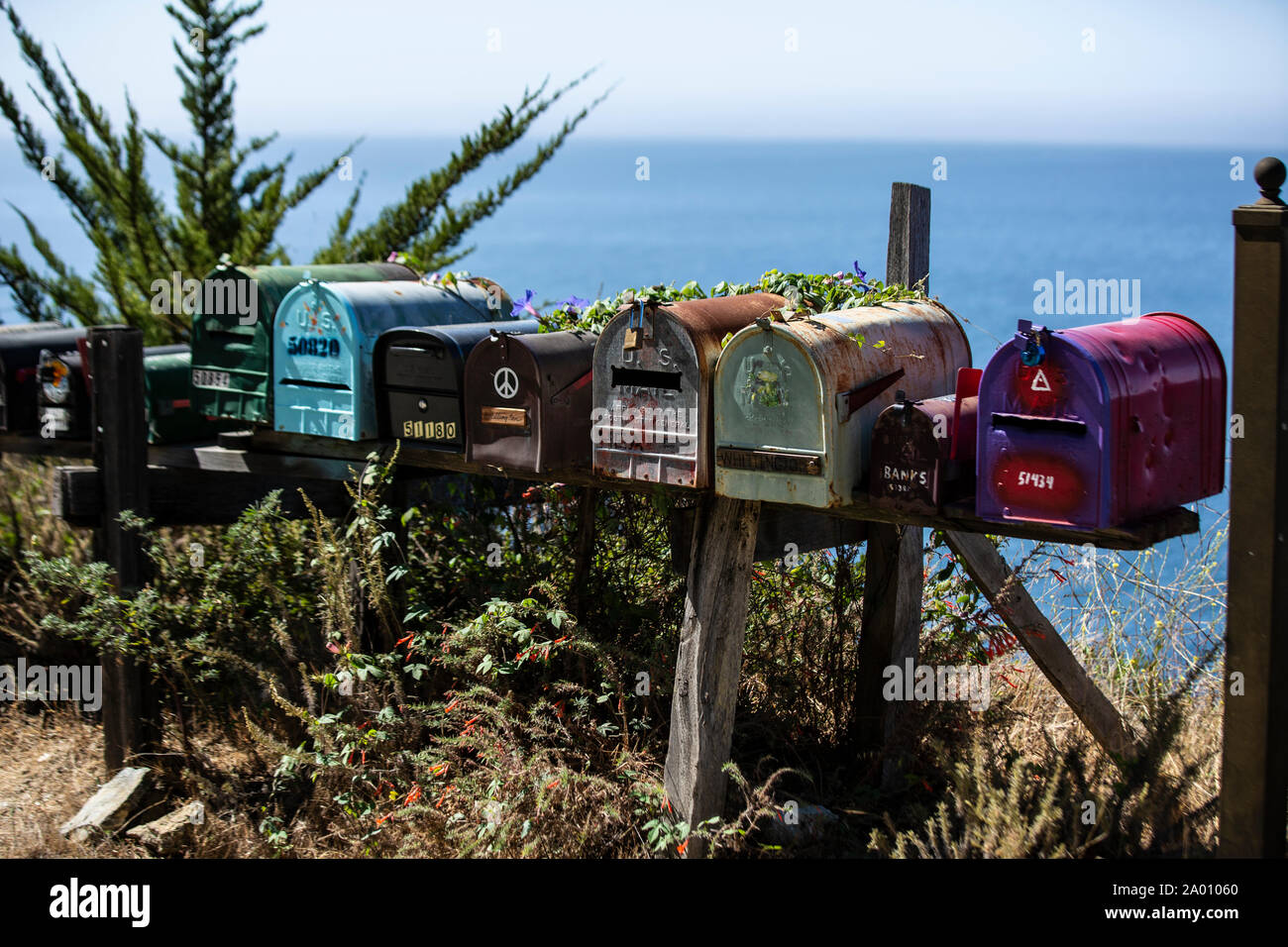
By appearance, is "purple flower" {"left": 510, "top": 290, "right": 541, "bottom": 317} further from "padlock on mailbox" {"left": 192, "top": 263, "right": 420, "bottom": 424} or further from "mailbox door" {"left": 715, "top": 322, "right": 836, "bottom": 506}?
"mailbox door" {"left": 715, "top": 322, "right": 836, "bottom": 506}

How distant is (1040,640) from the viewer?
131 inches

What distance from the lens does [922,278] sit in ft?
11.9

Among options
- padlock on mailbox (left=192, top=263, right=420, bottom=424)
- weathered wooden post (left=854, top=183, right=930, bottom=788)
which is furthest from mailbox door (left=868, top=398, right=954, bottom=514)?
padlock on mailbox (left=192, top=263, right=420, bottom=424)

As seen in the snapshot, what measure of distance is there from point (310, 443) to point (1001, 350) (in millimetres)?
2237

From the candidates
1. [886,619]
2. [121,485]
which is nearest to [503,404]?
[886,619]

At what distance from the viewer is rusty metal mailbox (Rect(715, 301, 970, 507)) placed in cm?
269

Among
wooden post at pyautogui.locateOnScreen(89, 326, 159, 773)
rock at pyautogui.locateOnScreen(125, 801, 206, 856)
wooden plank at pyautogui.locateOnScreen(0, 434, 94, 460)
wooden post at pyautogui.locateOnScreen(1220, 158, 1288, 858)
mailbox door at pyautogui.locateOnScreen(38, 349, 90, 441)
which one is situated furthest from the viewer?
wooden plank at pyautogui.locateOnScreen(0, 434, 94, 460)

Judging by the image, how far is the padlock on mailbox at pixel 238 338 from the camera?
3.80m

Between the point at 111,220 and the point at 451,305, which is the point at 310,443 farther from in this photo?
the point at 111,220

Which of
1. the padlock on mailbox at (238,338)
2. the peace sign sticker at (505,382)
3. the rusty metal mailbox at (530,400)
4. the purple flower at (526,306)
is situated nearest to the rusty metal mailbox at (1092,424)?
the rusty metal mailbox at (530,400)

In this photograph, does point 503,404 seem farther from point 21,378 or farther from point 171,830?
point 21,378

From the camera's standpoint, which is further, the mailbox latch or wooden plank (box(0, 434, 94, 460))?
wooden plank (box(0, 434, 94, 460))

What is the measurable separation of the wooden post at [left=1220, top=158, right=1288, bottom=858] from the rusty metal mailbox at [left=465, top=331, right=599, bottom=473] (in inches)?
61.1
